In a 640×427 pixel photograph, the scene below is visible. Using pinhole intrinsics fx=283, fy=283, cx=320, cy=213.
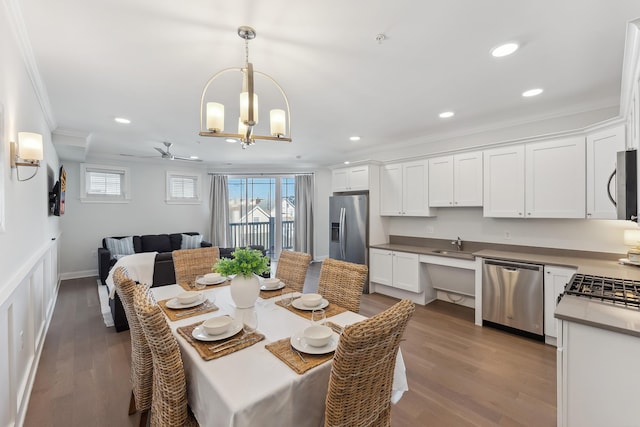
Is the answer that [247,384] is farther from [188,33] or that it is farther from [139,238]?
[139,238]

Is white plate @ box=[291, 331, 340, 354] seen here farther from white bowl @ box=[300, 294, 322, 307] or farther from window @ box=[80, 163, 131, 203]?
window @ box=[80, 163, 131, 203]

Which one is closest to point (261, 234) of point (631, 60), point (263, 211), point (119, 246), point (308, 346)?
point (263, 211)

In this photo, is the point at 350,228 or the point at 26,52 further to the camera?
the point at 350,228

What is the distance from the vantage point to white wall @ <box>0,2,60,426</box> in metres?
1.68

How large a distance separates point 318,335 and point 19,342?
2.25 metres

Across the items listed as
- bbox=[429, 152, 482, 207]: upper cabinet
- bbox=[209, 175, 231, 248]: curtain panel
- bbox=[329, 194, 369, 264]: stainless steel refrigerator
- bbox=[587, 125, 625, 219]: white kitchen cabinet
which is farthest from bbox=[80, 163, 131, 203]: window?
bbox=[587, 125, 625, 219]: white kitchen cabinet

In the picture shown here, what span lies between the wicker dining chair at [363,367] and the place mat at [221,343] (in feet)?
1.74

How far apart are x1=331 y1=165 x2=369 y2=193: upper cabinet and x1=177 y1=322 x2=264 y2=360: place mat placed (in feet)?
12.3

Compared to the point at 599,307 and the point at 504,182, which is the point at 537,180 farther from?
the point at 599,307

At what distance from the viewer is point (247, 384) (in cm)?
114

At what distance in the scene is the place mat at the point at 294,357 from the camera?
4.05 ft

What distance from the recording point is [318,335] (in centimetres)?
145

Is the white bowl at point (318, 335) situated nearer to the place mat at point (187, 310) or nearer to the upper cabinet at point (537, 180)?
the place mat at point (187, 310)

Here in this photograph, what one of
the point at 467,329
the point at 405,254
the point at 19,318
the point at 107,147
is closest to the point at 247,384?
the point at 19,318
